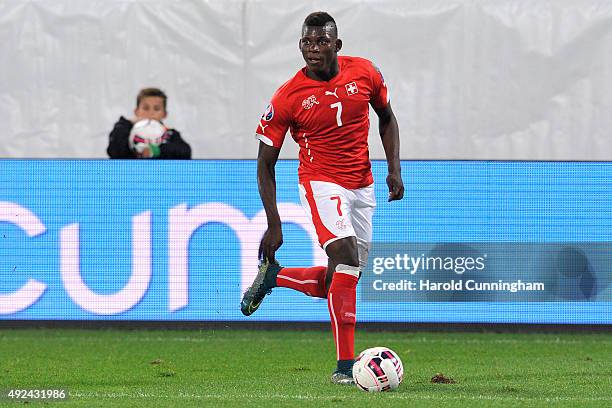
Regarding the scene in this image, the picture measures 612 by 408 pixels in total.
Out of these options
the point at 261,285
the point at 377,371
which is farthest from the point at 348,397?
the point at 261,285

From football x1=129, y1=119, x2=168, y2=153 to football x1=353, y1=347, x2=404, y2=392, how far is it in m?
5.66

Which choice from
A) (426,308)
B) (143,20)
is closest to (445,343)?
(426,308)

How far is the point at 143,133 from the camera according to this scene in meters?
13.5

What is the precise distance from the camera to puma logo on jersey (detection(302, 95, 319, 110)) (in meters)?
8.57

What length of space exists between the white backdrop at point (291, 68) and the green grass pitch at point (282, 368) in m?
3.22

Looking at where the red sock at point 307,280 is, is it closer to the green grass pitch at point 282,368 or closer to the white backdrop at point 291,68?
the green grass pitch at point 282,368

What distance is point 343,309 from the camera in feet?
28.1

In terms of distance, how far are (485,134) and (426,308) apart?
3207 mm

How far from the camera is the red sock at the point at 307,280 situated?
9.15 meters

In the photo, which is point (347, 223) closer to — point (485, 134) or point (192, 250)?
point (192, 250)

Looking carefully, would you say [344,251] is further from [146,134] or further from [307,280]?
[146,134]

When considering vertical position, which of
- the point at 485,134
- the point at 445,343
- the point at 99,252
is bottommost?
the point at 445,343

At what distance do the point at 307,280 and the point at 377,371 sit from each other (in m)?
1.18

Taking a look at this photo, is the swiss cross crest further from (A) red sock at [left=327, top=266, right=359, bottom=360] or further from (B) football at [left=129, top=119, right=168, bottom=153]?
(B) football at [left=129, top=119, right=168, bottom=153]
